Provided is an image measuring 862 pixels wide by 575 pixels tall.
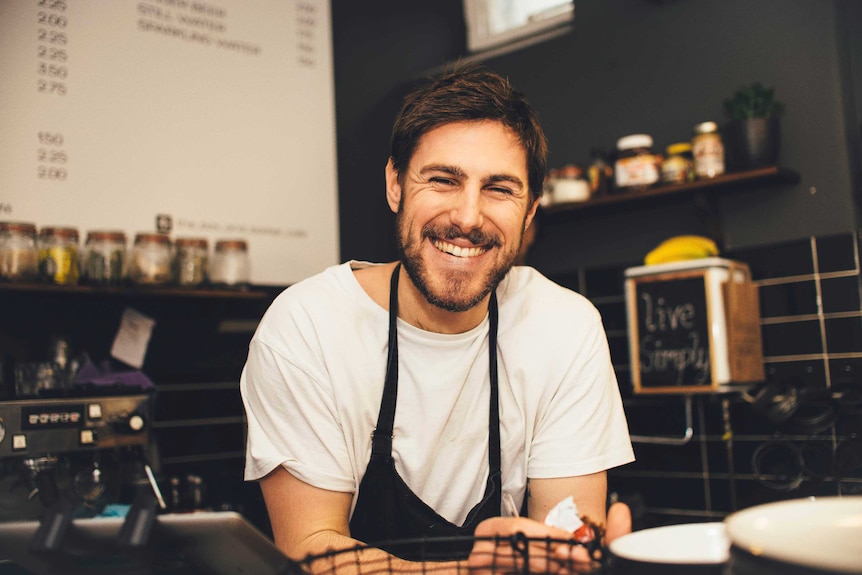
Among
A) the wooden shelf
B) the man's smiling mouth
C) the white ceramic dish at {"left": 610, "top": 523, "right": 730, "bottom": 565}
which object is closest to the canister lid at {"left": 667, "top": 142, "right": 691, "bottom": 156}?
the wooden shelf

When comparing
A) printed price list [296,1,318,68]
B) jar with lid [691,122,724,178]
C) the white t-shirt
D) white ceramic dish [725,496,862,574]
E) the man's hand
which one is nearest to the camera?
white ceramic dish [725,496,862,574]

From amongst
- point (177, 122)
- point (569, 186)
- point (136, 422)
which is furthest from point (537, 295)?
point (177, 122)

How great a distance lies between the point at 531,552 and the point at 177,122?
2566 millimetres

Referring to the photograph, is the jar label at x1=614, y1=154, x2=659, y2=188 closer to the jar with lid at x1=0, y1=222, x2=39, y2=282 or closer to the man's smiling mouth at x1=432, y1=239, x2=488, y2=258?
the man's smiling mouth at x1=432, y1=239, x2=488, y2=258

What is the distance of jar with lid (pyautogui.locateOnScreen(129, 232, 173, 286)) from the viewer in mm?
2607

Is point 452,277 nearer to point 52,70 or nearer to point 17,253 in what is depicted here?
point 17,253

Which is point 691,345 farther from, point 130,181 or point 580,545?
point 580,545

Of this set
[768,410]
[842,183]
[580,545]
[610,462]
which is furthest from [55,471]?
[842,183]

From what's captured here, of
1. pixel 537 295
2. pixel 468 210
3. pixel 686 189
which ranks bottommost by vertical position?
pixel 537 295

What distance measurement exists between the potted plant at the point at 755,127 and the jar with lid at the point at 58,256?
2.12m

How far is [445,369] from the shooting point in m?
1.44

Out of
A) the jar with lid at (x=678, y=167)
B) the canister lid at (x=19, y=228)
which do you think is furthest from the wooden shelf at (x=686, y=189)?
the canister lid at (x=19, y=228)

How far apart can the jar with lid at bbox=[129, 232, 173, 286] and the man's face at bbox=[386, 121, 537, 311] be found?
142cm

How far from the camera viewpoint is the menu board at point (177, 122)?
2594mm
